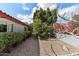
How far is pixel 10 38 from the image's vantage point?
13.4 feet

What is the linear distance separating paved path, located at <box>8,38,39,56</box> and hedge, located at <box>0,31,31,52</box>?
10 cm

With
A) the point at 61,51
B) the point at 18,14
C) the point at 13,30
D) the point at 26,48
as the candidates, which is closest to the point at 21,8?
the point at 18,14

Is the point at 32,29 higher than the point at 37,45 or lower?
higher

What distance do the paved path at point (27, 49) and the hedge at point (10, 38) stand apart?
10 cm

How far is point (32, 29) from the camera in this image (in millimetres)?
4164

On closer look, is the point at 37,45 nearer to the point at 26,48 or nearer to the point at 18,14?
the point at 26,48

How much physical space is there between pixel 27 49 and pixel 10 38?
34 cm

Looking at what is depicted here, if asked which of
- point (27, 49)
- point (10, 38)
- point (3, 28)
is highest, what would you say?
point (3, 28)

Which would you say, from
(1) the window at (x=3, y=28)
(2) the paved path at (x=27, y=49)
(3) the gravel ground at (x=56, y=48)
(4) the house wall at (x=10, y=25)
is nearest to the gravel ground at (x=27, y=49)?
(2) the paved path at (x=27, y=49)

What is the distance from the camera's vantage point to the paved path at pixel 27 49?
4094 millimetres

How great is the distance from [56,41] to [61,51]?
0.19 metres

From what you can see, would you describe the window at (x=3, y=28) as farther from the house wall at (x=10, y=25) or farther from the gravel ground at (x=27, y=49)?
the gravel ground at (x=27, y=49)

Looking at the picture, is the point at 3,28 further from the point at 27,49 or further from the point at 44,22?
the point at 44,22

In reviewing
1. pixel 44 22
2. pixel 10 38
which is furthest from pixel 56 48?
pixel 10 38
